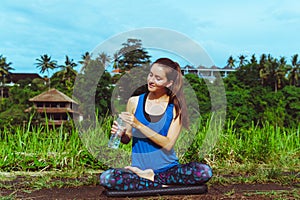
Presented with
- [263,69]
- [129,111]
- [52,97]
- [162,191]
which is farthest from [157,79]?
[263,69]

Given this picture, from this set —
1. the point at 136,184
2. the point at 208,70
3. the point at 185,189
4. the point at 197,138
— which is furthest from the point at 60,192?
the point at 197,138

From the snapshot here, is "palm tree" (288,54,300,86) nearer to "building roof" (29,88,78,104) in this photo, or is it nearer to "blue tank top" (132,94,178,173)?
"building roof" (29,88,78,104)

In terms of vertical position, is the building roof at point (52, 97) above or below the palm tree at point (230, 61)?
below

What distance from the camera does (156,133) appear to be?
3.17 m

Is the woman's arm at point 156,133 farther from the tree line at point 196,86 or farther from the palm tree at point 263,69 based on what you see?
the palm tree at point 263,69

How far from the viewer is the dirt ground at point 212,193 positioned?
327 cm

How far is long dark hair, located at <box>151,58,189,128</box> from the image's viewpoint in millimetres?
3283

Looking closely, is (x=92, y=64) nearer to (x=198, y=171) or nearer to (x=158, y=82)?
(x=158, y=82)

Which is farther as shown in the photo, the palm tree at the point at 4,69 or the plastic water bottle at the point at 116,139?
the palm tree at the point at 4,69

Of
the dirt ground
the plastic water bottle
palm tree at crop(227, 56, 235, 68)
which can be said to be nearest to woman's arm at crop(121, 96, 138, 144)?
the plastic water bottle

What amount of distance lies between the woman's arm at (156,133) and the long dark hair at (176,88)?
88 millimetres

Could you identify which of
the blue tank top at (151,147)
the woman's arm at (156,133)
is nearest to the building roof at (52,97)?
the blue tank top at (151,147)

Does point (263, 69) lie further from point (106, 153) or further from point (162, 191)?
point (162, 191)

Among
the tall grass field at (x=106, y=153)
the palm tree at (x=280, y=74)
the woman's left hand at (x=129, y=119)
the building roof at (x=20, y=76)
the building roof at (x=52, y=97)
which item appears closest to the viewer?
the woman's left hand at (x=129, y=119)
